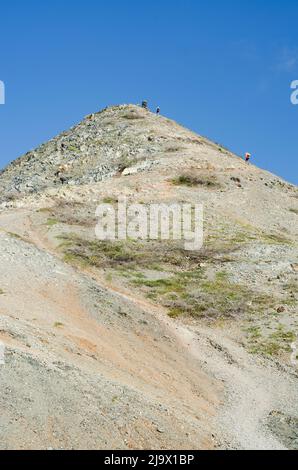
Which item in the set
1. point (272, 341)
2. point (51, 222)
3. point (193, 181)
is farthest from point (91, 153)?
point (272, 341)

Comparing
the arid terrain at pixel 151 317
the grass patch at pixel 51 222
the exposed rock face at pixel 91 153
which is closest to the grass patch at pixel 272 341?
the arid terrain at pixel 151 317

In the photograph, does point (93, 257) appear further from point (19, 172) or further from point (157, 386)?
point (19, 172)

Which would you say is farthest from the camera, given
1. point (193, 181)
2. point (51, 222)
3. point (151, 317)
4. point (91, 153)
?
point (91, 153)

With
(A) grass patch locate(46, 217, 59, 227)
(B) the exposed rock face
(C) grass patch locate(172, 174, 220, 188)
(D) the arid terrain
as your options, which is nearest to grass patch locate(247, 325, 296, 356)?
(D) the arid terrain

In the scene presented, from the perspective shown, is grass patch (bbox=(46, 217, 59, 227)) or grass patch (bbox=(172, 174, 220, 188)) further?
grass patch (bbox=(172, 174, 220, 188))

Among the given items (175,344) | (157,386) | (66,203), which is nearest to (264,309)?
(175,344)

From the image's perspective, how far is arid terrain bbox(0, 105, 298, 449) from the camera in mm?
15938

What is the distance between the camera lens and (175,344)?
25.9 meters

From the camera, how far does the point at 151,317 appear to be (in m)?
27.7

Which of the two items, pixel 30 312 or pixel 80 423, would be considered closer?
pixel 80 423

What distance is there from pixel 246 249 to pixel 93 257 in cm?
1028

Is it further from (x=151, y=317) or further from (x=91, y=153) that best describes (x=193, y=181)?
(x=151, y=317)

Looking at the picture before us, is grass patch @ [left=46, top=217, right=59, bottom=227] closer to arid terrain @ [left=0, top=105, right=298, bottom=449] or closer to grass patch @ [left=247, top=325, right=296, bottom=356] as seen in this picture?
arid terrain @ [left=0, top=105, right=298, bottom=449]

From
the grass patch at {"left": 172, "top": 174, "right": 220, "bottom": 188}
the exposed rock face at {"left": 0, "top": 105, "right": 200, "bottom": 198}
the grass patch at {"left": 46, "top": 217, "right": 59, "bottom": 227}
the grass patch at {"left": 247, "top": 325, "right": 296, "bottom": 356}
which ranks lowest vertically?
the grass patch at {"left": 247, "top": 325, "right": 296, "bottom": 356}
